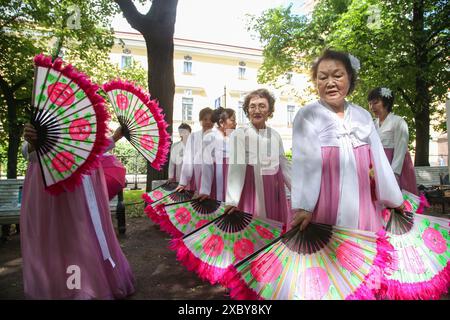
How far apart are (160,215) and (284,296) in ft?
9.53

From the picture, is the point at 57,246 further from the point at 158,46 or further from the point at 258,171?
the point at 158,46

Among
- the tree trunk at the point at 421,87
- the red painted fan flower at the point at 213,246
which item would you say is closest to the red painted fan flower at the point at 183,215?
the red painted fan flower at the point at 213,246

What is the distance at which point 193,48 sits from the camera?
28734 millimetres

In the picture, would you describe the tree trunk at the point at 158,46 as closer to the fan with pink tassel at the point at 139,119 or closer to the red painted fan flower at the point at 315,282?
the fan with pink tassel at the point at 139,119

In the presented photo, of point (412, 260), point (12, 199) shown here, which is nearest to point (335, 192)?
point (412, 260)

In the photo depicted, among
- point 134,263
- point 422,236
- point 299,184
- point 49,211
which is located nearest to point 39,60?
point 49,211

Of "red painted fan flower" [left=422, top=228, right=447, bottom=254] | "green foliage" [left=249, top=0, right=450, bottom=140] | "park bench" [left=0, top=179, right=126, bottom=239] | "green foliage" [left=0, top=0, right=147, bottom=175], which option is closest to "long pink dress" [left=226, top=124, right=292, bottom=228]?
"red painted fan flower" [left=422, top=228, right=447, bottom=254]

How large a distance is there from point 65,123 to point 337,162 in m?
2.09

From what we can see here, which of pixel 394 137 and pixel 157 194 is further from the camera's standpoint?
pixel 157 194

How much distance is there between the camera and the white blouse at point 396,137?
4.64 m

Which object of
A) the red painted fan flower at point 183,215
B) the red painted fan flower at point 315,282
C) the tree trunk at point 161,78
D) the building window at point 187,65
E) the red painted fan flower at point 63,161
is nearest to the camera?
the red painted fan flower at point 315,282

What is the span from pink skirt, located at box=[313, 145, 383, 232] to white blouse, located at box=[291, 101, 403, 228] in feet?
0.12

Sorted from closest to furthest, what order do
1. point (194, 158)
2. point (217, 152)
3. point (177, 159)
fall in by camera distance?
1. point (217, 152)
2. point (194, 158)
3. point (177, 159)

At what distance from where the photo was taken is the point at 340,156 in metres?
2.39
